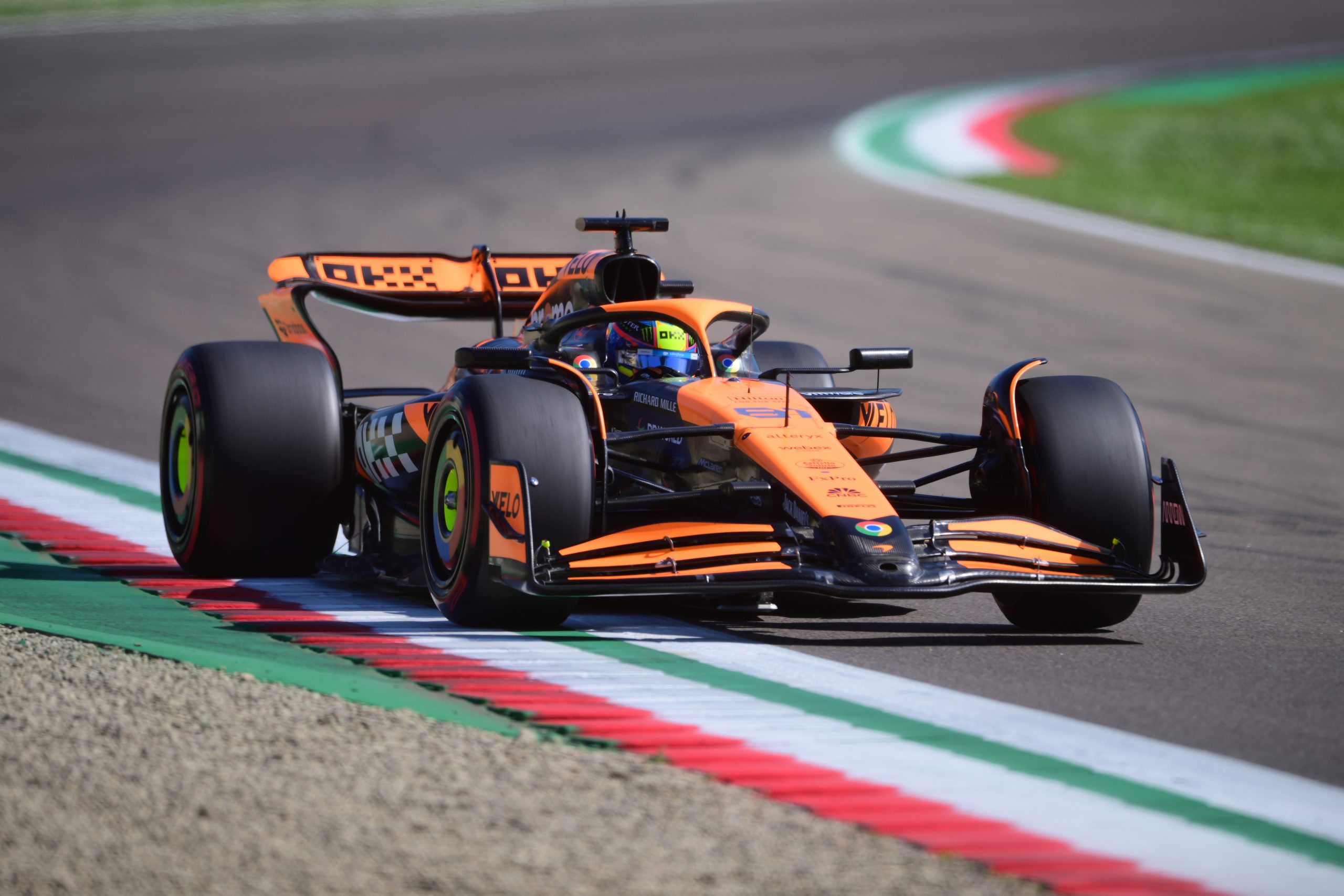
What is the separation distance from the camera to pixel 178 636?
21.1 feet

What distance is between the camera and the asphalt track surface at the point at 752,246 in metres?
6.79

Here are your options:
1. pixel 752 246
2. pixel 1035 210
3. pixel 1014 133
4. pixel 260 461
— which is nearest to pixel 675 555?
pixel 260 461

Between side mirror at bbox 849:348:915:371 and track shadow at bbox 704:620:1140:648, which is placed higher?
side mirror at bbox 849:348:915:371

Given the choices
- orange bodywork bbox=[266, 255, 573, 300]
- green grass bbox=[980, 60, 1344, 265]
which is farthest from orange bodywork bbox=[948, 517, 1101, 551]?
green grass bbox=[980, 60, 1344, 265]

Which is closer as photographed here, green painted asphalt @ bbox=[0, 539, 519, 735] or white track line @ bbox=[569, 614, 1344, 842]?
white track line @ bbox=[569, 614, 1344, 842]

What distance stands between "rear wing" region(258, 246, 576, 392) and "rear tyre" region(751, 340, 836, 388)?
3.50 feet

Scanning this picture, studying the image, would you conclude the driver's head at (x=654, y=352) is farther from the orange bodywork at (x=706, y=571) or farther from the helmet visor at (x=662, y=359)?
the orange bodywork at (x=706, y=571)

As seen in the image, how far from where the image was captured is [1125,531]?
6.80 metres

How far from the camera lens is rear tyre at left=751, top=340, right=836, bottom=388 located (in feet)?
29.8

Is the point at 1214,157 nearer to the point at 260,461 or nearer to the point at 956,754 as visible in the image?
the point at 260,461

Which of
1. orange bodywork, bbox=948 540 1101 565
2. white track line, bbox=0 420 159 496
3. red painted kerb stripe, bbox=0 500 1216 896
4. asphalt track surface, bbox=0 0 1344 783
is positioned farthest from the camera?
white track line, bbox=0 420 159 496

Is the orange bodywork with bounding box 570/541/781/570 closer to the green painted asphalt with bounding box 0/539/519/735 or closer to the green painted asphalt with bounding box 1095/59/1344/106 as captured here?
the green painted asphalt with bounding box 0/539/519/735

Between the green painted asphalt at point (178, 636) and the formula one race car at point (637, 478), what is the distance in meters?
0.62

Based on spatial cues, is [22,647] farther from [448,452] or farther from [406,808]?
[406,808]
